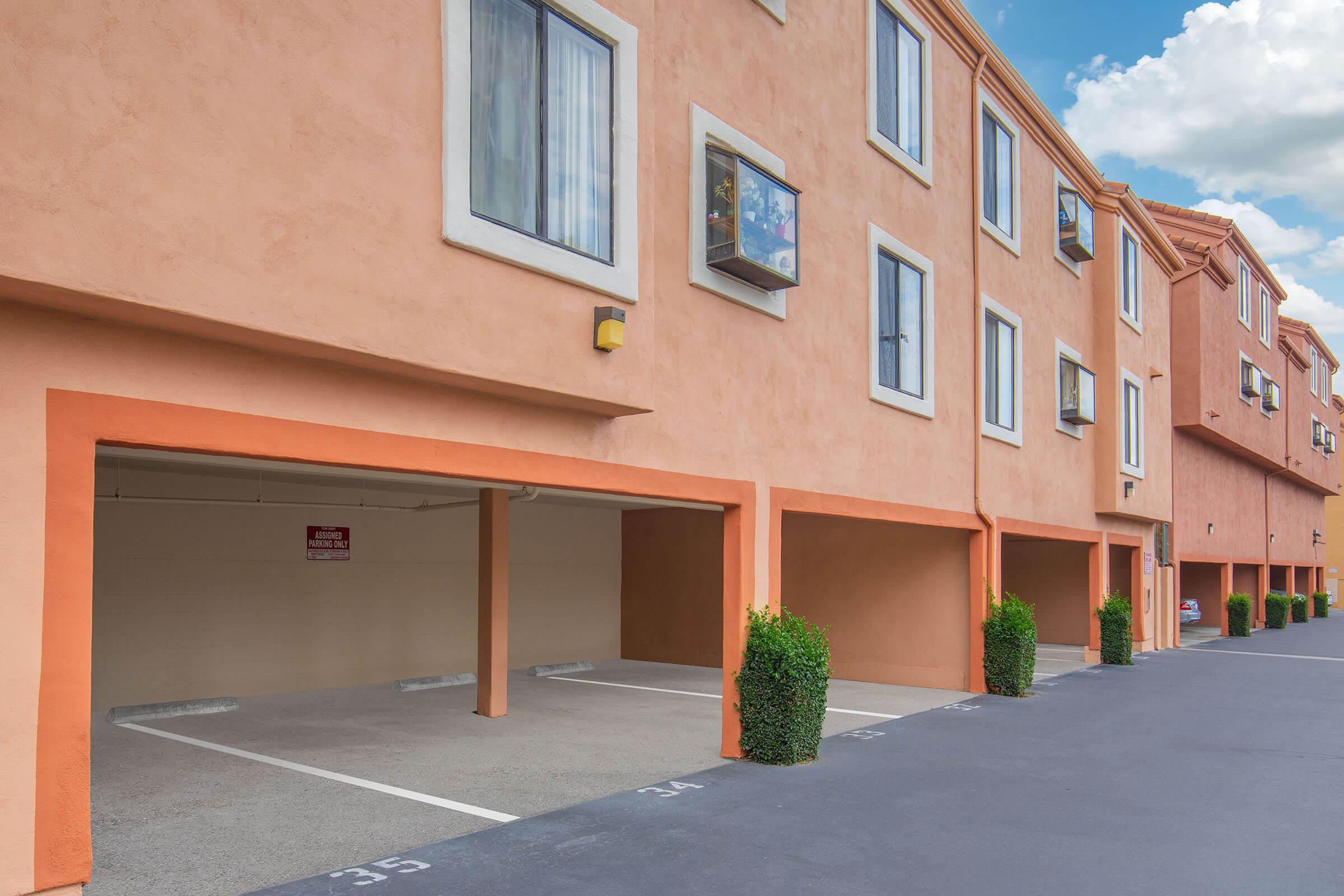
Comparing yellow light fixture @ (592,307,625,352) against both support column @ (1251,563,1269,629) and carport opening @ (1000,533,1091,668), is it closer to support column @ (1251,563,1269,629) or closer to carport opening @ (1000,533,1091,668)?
carport opening @ (1000,533,1091,668)

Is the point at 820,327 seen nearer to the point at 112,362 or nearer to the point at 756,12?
the point at 756,12

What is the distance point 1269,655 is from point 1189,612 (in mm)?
6936

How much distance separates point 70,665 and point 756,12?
827cm

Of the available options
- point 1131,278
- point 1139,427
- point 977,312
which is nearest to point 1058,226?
point 1131,278

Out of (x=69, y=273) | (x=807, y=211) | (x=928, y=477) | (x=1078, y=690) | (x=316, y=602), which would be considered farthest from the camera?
(x=1078, y=690)

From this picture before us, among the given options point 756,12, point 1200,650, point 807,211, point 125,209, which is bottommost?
point 1200,650

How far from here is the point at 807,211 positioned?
10.5m

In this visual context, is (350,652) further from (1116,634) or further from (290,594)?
(1116,634)

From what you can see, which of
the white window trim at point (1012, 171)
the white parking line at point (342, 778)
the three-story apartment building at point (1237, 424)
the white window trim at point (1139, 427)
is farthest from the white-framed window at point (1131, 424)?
the white parking line at point (342, 778)

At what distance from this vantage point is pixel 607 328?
6898 mm

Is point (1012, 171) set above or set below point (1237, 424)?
above

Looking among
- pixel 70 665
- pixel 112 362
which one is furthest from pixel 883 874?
pixel 112 362

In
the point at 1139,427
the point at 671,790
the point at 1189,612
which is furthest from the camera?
the point at 1189,612

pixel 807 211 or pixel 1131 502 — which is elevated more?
pixel 807 211
